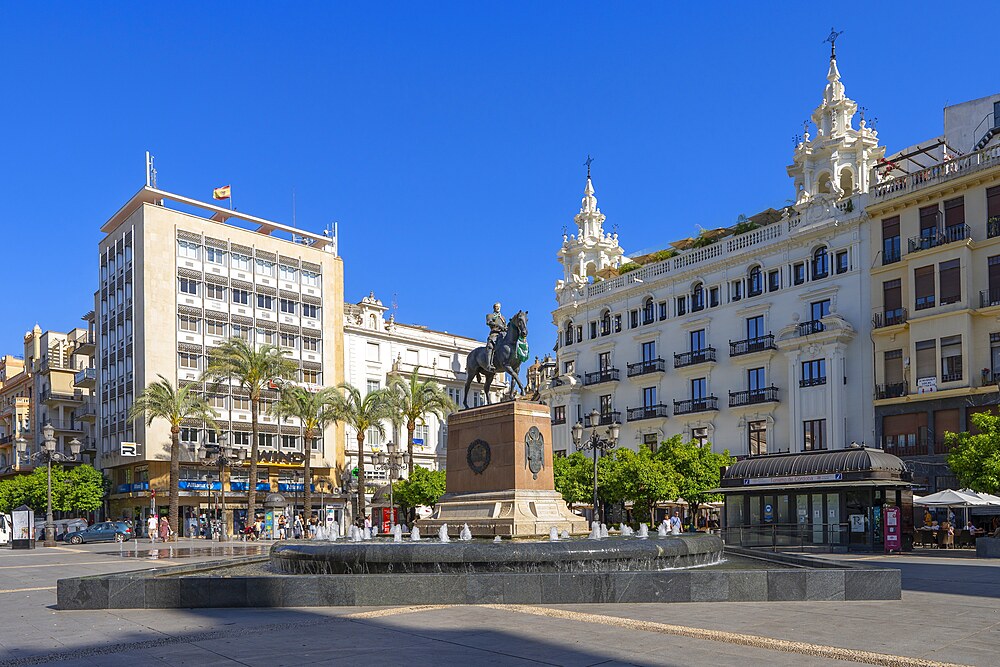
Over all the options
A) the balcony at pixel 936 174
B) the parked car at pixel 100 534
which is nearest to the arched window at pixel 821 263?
the balcony at pixel 936 174

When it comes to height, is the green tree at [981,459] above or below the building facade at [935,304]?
below

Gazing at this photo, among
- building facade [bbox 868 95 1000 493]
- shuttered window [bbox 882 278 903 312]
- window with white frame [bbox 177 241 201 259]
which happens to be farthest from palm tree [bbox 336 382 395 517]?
shuttered window [bbox 882 278 903 312]

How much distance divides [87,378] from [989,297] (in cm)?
6639

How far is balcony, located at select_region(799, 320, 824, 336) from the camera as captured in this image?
48.7m

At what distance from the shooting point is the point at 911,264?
45.2 m

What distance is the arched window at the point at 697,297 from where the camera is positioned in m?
56.2

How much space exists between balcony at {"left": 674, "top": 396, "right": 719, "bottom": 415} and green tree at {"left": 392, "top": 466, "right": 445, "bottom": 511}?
14663 millimetres

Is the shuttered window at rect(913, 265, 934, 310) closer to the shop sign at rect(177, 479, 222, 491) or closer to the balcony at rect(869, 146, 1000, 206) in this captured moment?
the balcony at rect(869, 146, 1000, 206)

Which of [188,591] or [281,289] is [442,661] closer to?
[188,591]

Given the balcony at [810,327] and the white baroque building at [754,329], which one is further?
the balcony at [810,327]

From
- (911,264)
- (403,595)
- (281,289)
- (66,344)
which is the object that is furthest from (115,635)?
(66,344)

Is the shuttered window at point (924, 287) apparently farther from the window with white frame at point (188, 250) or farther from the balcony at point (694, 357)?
the window with white frame at point (188, 250)

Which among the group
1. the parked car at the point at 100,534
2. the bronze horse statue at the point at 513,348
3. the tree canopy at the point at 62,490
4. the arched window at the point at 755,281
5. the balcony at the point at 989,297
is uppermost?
the arched window at the point at 755,281

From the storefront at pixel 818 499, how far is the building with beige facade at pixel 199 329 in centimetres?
3405
